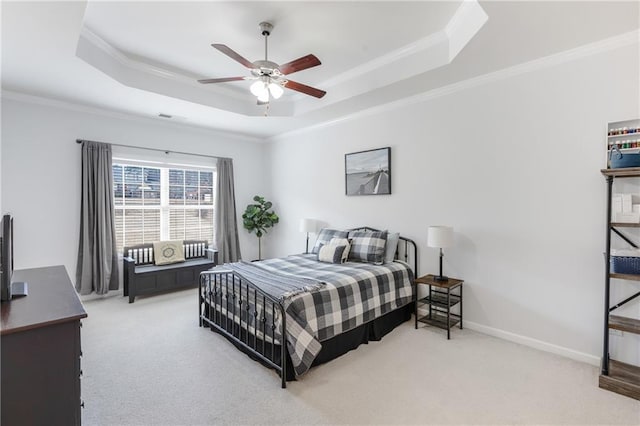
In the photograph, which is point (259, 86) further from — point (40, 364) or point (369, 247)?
point (40, 364)

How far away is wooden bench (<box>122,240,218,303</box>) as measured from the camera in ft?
14.9

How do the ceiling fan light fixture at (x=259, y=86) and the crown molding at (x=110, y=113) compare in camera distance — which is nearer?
the ceiling fan light fixture at (x=259, y=86)

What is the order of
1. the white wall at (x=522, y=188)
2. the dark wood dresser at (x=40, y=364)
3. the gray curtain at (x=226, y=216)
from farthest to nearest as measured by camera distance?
the gray curtain at (x=226, y=216)
the white wall at (x=522, y=188)
the dark wood dresser at (x=40, y=364)

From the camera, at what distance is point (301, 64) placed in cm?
254

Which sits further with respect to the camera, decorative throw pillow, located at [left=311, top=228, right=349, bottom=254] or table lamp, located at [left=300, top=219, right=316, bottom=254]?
table lamp, located at [left=300, top=219, right=316, bottom=254]

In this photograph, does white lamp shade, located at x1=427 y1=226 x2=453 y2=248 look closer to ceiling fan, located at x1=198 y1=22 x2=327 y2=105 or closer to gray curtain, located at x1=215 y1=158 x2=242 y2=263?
ceiling fan, located at x1=198 y1=22 x2=327 y2=105

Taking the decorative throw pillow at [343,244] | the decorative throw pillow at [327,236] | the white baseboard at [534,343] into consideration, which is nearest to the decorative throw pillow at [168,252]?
the decorative throw pillow at [327,236]

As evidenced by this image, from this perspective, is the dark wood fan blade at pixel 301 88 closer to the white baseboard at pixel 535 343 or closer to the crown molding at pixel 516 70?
the crown molding at pixel 516 70

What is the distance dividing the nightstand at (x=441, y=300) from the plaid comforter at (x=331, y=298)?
0.25 meters

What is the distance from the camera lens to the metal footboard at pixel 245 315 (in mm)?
2553

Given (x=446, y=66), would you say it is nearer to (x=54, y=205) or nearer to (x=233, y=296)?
(x=233, y=296)

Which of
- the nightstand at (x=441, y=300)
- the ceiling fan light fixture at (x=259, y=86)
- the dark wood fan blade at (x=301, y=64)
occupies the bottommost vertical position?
the nightstand at (x=441, y=300)

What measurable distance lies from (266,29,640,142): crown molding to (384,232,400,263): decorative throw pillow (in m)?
1.76

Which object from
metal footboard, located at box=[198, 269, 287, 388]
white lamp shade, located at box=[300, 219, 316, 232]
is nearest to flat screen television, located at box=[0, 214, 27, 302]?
metal footboard, located at box=[198, 269, 287, 388]
